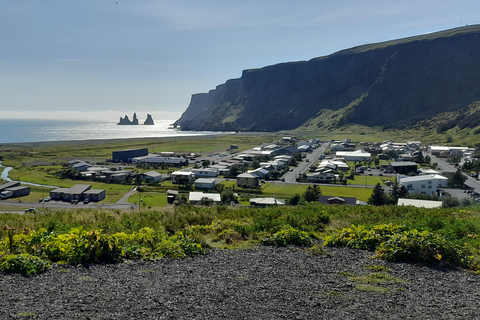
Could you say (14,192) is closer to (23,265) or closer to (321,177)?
(321,177)

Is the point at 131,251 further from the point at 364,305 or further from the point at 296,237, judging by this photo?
the point at 364,305

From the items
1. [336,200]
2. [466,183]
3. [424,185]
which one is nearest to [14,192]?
[336,200]

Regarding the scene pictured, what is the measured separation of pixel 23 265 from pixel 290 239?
6432 mm

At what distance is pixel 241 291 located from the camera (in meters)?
6.48

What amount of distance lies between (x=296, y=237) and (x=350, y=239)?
1.50 m

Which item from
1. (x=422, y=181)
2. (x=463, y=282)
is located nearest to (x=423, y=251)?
(x=463, y=282)

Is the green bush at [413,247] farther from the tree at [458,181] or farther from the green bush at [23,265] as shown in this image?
the tree at [458,181]

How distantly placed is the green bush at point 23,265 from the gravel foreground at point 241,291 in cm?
19

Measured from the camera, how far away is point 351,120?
157 m

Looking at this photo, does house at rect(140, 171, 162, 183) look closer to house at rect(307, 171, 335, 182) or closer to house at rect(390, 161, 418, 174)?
house at rect(307, 171, 335, 182)

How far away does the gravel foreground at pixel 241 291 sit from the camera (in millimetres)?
5613

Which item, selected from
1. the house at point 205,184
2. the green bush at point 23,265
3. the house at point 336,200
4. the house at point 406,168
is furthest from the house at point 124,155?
the green bush at point 23,265

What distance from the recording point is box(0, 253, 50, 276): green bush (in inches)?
278

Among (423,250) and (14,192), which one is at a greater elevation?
(423,250)
